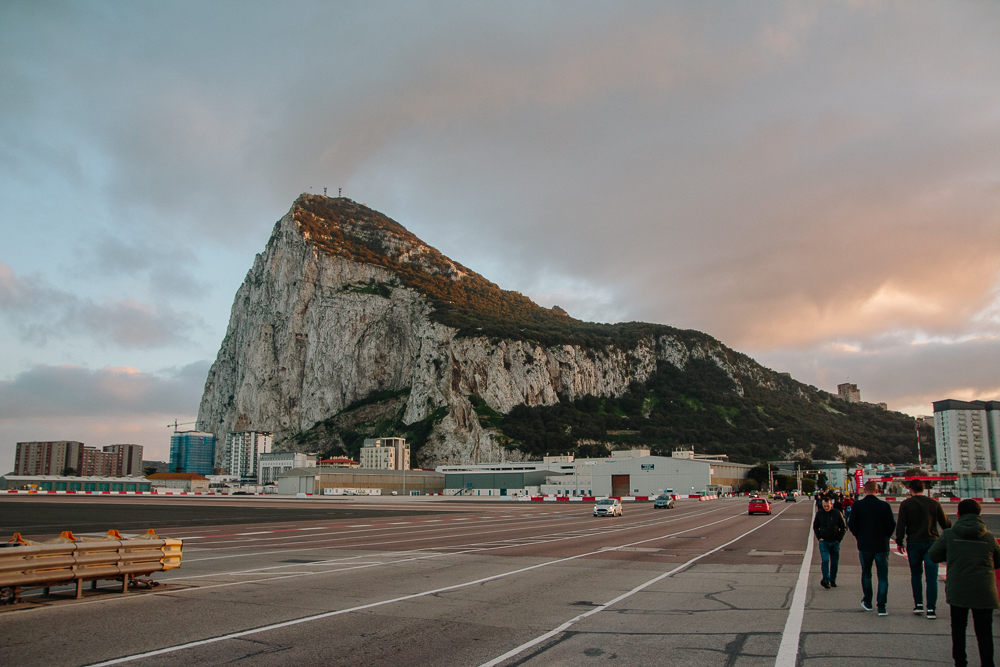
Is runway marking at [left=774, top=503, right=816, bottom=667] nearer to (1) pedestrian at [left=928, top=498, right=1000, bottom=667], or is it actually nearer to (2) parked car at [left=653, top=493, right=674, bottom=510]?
(1) pedestrian at [left=928, top=498, right=1000, bottom=667]

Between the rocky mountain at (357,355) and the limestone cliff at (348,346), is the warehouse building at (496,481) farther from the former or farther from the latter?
the limestone cliff at (348,346)

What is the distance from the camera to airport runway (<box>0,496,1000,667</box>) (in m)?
7.28

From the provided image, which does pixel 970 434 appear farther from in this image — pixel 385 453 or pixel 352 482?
pixel 352 482

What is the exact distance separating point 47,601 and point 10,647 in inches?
129

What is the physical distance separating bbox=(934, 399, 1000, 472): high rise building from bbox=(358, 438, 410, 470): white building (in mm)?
149174

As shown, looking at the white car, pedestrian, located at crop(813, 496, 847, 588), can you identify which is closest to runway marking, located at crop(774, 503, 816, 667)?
pedestrian, located at crop(813, 496, 847, 588)

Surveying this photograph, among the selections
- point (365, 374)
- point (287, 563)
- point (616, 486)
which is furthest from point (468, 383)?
point (287, 563)

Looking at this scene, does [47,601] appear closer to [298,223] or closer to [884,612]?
[884,612]

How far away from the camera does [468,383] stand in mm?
173750

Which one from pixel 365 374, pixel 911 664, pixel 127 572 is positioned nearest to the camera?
pixel 911 664

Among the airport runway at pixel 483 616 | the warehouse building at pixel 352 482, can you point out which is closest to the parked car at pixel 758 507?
the airport runway at pixel 483 616

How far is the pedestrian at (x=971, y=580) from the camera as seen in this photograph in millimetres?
6395

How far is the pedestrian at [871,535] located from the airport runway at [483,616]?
0.45m

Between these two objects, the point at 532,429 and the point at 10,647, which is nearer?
the point at 10,647
